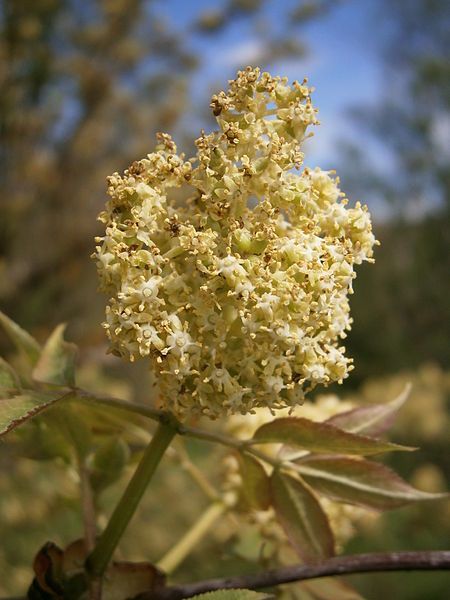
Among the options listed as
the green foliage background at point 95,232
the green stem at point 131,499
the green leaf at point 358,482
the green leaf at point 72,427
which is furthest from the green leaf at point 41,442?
the green foliage background at point 95,232

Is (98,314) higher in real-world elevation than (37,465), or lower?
higher

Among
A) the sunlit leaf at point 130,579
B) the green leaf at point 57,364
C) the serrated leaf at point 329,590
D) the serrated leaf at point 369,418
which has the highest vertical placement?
the serrated leaf at point 369,418

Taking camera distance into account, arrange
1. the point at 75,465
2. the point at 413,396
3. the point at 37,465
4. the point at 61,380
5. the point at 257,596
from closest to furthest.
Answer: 1. the point at 257,596
2. the point at 61,380
3. the point at 75,465
4. the point at 37,465
5. the point at 413,396

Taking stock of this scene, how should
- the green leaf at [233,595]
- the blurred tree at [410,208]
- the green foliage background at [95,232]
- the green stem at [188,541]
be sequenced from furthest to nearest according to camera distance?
the blurred tree at [410,208] → the green foliage background at [95,232] → the green stem at [188,541] → the green leaf at [233,595]

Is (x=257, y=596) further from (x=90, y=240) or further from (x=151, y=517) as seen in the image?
(x=90, y=240)

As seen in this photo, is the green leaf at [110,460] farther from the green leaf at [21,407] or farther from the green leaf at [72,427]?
the green leaf at [21,407]

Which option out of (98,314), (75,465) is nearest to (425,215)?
(98,314)

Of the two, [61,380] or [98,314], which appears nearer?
[61,380]
